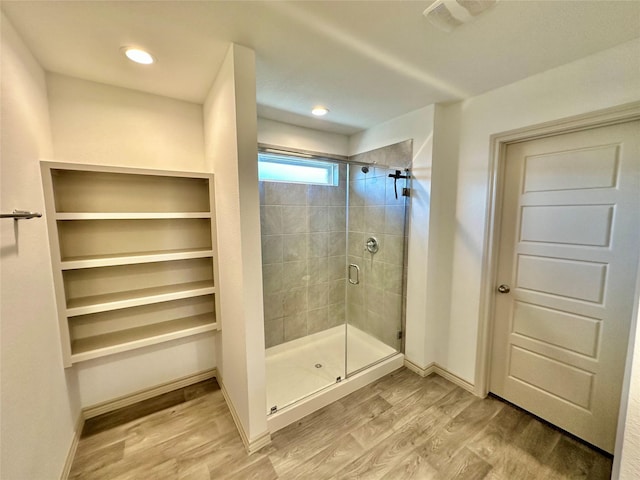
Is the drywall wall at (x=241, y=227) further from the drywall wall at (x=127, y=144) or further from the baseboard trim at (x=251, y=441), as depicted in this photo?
the drywall wall at (x=127, y=144)

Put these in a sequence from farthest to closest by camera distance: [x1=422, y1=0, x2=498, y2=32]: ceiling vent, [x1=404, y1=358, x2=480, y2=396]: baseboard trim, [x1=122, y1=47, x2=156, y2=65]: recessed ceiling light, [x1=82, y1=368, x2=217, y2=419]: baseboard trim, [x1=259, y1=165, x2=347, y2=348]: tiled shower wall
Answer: [x1=259, y1=165, x2=347, y2=348]: tiled shower wall < [x1=404, y1=358, x2=480, y2=396]: baseboard trim < [x1=82, y1=368, x2=217, y2=419]: baseboard trim < [x1=122, y1=47, x2=156, y2=65]: recessed ceiling light < [x1=422, y1=0, x2=498, y2=32]: ceiling vent

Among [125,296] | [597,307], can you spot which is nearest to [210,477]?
[125,296]

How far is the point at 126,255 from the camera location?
1.87 meters

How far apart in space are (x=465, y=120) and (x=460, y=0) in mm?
1166

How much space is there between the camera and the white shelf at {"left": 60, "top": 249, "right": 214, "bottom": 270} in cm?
163

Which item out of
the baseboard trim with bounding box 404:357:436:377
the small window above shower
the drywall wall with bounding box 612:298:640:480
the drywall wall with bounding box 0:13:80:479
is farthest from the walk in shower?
the drywall wall with bounding box 612:298:640:480

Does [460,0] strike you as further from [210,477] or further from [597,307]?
[210,477]

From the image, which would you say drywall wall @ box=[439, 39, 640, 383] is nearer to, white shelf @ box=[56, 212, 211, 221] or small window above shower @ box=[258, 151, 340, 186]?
small window above shower @ box=[258, 151, 340, 186]

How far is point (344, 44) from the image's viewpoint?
1389mm

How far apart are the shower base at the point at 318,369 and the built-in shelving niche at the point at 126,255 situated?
0.82 meters

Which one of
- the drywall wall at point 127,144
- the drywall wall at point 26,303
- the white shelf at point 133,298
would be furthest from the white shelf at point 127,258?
the drywall wall at point 127,144

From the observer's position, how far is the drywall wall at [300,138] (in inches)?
99.6

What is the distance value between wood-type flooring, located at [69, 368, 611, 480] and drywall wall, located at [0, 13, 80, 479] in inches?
14.2

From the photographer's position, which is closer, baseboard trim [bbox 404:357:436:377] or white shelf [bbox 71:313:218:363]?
white shelf [bbox 71:313:218:363]
